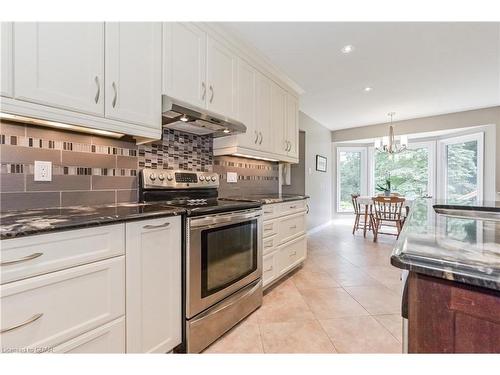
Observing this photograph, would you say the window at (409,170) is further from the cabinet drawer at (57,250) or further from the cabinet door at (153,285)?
the cabinet drawer at (57,250)

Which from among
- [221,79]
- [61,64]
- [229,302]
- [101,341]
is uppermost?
[221,79]

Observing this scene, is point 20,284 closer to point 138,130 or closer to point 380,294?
point 138,130

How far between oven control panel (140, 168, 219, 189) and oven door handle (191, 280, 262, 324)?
943mm

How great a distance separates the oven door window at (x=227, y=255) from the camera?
155 centimetres

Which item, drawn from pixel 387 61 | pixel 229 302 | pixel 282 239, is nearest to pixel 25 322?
pixel 229 302

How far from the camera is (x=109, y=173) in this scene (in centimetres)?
168

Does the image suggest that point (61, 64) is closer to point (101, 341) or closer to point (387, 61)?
point (101, 341)

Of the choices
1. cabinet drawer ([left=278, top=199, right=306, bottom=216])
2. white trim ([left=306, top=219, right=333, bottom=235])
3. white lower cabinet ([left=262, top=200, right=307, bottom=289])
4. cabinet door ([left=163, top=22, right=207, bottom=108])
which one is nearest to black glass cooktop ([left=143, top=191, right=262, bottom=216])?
white lower cabinet ([left=262, top=200, right=307, bottom=289])

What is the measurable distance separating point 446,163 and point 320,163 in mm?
2639

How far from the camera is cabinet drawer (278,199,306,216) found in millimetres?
2473

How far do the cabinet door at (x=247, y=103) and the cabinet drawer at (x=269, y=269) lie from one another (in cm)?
109

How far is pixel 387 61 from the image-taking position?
2645 mm

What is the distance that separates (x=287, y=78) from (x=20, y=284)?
297 centimetres

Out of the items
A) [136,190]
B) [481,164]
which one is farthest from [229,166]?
[481,164]
